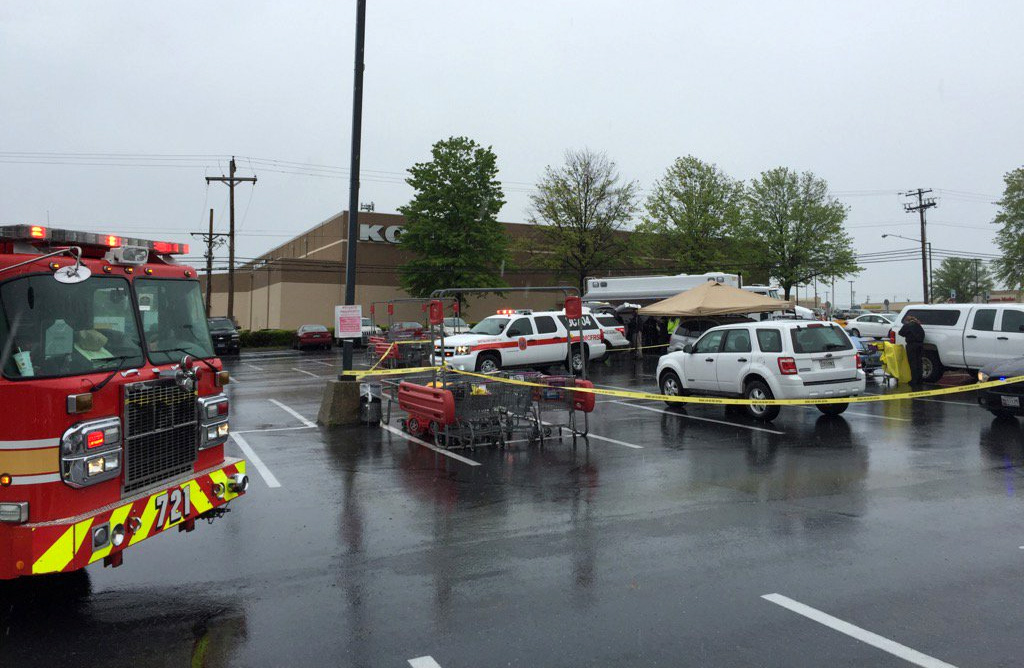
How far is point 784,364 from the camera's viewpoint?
12.2m

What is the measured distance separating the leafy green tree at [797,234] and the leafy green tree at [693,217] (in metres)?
3.99

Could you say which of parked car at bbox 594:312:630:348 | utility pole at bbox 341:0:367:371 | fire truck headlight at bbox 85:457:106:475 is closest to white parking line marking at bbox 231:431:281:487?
utility pole at bbox 341:0:367:371

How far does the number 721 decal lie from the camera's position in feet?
17.0

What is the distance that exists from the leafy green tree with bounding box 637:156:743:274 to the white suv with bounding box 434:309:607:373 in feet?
89.1

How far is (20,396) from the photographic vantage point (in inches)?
173

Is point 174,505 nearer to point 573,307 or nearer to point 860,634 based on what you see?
point 860,634

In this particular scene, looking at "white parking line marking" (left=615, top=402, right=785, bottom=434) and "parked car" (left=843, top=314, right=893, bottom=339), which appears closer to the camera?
"white parking line marking" (left=615, top=402, right=785, bottom=434)

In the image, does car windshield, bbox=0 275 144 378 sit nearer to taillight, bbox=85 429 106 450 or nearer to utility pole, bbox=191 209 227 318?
taillight, bbox=85 429 106 450

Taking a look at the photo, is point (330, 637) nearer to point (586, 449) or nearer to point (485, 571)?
point (485, 571)

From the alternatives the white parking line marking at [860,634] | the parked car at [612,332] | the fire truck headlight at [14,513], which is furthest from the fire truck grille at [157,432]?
the parked car at [612,332]

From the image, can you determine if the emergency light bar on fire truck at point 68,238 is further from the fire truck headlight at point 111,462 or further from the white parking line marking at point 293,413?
the white parking line marking at point 293,413

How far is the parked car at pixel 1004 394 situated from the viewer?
11.5 metres

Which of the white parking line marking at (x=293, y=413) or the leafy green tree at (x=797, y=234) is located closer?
the white parking line marking at (x=293, y=413)

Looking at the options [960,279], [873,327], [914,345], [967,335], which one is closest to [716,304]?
[914,345]
